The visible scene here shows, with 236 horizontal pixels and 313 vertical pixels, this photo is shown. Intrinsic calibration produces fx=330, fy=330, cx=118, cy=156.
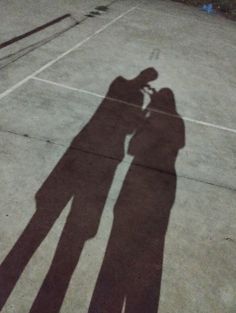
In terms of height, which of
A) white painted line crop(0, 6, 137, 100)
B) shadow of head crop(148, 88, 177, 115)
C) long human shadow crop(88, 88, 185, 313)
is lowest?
long human shadow crop(88, 88, 185, 313)

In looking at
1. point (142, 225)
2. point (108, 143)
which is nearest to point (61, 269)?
point (142, 225)

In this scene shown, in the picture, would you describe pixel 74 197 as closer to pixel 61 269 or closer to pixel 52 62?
pixel 61 269

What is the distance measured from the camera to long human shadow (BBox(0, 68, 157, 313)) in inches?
149

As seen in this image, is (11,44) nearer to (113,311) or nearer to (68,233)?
(68,233)

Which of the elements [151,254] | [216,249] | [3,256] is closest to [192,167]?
[216,249]

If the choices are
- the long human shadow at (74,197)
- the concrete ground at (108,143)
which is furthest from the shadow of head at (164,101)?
the long human shadow at (74,197)

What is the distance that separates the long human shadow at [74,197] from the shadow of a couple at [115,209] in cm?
1

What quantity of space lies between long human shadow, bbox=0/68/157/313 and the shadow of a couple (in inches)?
0.4

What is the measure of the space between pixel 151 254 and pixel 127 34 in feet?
34.5

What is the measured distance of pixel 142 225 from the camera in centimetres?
482

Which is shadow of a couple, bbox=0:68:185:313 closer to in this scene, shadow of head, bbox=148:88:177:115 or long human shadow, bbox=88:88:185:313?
long human shadow, bbox=88:88:185:313

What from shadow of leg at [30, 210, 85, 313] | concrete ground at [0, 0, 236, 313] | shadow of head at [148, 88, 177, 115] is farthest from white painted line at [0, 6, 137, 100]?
shadow of leg at [30, 210, 85, 313]

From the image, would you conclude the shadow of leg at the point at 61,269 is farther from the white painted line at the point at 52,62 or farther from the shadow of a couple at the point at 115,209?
the white painted line at the point at 52,62

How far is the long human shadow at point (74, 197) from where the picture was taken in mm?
3793
